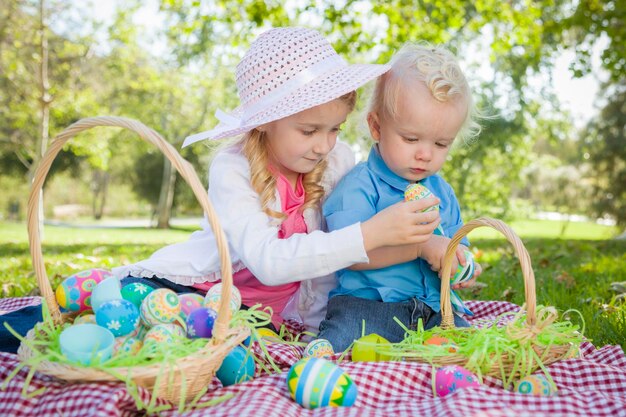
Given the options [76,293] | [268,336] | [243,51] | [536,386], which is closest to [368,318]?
[268,336]

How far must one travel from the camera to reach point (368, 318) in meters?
2.55

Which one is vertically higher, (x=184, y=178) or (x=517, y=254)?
(x=184, y=178)

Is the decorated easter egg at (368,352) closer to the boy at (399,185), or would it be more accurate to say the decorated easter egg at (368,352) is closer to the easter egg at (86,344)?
the boy at (399,185)

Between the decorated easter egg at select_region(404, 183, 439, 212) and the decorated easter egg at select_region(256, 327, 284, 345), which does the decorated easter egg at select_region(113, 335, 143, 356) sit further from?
the decorated easter egg at select_region(404, 183, 439, 212)

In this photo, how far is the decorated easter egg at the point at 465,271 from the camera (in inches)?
103

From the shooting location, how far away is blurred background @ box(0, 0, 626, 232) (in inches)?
340

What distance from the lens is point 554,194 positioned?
1013 inches

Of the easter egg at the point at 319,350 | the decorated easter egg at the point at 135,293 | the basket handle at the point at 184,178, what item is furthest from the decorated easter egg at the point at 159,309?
the easter egg at the point at 319,350

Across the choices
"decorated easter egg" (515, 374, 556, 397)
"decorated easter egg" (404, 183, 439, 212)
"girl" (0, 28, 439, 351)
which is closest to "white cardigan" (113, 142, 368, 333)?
"girl" (0, 28, 439, 351)

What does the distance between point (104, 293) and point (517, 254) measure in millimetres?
1555

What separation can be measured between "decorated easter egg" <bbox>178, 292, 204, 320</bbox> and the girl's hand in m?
0.64

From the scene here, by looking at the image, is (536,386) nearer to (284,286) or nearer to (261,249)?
(261,249)

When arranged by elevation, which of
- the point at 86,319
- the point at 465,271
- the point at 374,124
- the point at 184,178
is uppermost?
the point at 184,178

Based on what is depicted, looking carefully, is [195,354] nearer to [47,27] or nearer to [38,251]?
[38,251]
